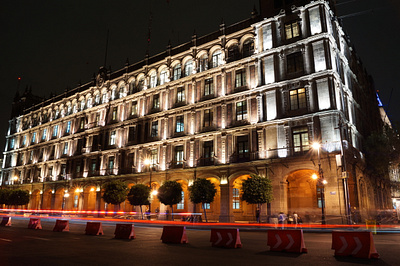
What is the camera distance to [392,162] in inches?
1388

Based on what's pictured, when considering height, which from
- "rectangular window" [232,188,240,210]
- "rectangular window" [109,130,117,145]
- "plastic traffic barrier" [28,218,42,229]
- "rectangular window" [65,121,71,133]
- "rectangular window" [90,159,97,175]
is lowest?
"plastic traffic barrier" [28,218,42,229]

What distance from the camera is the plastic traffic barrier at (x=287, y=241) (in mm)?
10484

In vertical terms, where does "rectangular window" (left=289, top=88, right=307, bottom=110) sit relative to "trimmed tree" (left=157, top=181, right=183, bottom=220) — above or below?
above

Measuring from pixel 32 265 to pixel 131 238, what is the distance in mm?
7506

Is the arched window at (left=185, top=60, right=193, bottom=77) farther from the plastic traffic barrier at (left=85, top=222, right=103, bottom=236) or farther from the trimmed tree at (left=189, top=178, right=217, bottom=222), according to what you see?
the plastic traffic barrier at (left=85, top=222, right=103, bottom=236)

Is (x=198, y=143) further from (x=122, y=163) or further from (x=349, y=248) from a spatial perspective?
(x=349, y=248)

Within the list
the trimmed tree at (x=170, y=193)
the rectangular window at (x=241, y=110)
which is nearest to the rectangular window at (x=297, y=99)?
the rectangular window at (x=241, y=110)

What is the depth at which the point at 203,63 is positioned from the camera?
36.9m

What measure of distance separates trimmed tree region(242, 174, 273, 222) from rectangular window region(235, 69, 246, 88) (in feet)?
36.8

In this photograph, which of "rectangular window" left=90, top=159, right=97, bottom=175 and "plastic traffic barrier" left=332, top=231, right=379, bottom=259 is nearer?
"plastic traffic barrier" left=332, top=231, right=379, bottom=259

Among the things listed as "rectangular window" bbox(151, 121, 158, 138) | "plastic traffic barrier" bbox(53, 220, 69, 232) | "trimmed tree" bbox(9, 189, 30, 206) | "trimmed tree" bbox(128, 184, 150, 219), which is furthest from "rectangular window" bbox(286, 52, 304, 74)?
"trimmed tree" bbox(9, 189, 30, 206)

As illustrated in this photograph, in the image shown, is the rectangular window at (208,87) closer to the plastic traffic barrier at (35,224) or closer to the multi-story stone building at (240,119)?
the multi-story stone building at (240,119)

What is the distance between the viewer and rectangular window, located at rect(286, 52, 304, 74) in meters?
29.4

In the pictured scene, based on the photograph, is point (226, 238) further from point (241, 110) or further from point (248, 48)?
point (248, 48)
